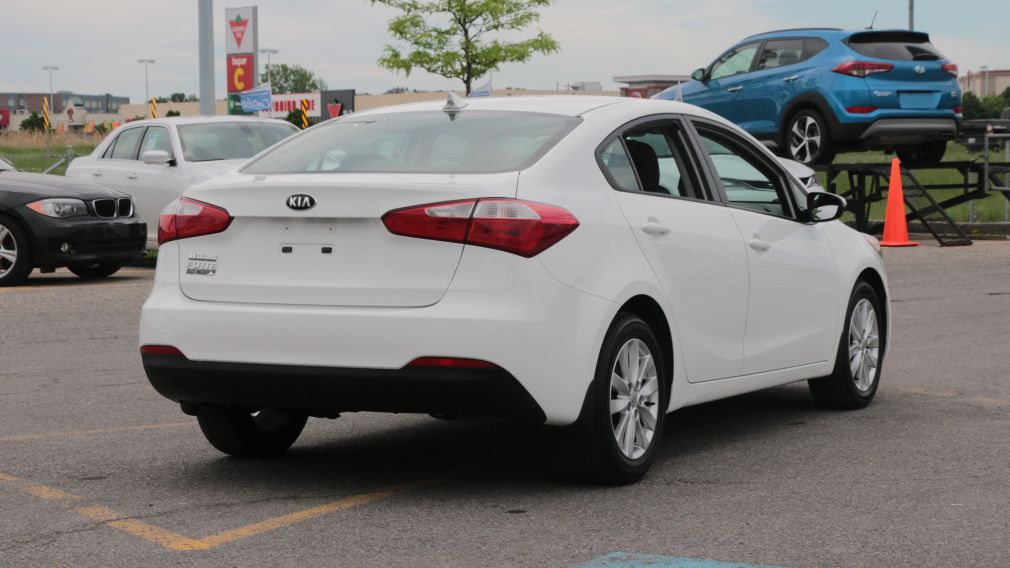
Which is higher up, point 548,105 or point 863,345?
point 548,105

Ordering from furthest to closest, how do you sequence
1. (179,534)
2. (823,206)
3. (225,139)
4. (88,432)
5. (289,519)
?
(225,139) < (823,206) < (88,432) < (289,519) < (179,534)

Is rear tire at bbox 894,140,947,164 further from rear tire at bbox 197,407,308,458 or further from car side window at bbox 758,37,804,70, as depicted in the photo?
rear tire at bbox 197,407,308,458

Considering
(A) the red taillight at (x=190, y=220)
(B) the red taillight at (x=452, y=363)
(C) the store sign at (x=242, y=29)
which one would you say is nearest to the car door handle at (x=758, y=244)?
(B) the red taillight at (x=452, y=363)

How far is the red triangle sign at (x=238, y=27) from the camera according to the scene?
30.2 meters

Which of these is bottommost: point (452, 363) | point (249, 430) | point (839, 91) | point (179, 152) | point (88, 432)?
point (88, 432)

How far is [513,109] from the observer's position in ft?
20.6

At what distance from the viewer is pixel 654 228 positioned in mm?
6008

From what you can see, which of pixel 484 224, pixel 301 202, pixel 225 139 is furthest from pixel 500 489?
pixel 225 139

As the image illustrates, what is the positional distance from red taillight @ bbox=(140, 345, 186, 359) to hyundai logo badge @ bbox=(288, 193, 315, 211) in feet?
2.39

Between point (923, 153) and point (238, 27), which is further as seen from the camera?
point (238, 27)

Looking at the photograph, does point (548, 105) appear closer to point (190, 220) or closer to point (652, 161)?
point (652, 161)

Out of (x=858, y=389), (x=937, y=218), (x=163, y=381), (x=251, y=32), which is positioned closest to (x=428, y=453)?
(x=163, y=381)

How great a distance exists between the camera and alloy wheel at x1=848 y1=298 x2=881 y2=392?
7.83 meters

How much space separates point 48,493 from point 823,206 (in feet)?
13.3
